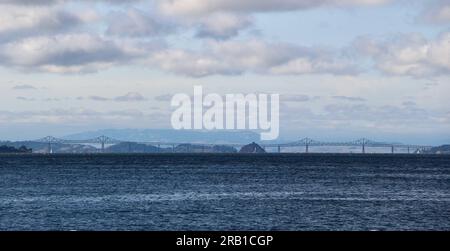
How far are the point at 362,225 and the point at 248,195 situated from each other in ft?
102

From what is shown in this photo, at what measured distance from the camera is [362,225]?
54469 mm

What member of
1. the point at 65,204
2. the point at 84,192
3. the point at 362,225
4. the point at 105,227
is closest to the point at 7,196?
the point at 84,192

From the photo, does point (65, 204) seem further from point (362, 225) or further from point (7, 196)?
point (362, 225)
